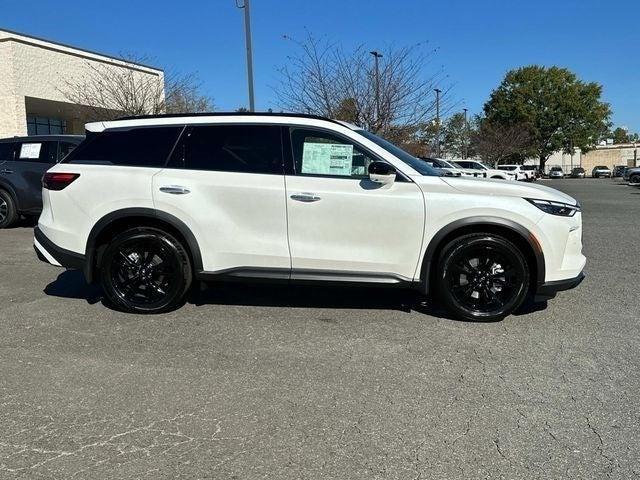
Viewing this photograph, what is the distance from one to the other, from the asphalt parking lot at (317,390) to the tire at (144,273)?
0.19 metres

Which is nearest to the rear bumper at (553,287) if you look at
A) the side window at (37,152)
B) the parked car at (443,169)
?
the parked car at (443,169)

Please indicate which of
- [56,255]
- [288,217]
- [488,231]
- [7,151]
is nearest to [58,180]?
[56,255]

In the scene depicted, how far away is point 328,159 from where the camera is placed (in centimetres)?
487

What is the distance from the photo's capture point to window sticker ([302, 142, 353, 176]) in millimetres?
4836

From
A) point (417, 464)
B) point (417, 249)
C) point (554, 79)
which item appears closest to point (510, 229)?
point (417, 249)

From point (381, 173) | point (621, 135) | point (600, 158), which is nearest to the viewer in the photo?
point (381, 173)

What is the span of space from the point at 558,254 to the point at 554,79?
Result: 6689cm

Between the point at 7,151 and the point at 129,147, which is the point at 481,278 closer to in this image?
the point at 129,147

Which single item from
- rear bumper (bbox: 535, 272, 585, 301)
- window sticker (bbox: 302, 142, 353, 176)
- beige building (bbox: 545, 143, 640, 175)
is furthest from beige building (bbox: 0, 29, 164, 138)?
beige building (bbox: 545, 143, 640, 175)

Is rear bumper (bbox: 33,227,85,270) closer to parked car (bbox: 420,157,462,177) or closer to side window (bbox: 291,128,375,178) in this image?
side window (bbox: 291,128,375,178)

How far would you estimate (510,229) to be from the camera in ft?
15.3

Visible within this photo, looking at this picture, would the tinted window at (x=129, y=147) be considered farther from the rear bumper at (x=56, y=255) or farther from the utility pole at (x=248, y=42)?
the utility pole at (x=248, y=42)

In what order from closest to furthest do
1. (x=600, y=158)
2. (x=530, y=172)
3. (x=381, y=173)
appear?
1. (x=381, y=173)
2. (x=530, y=172)
3. (x=600, y=158)

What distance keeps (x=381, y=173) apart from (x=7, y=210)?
355 inches
